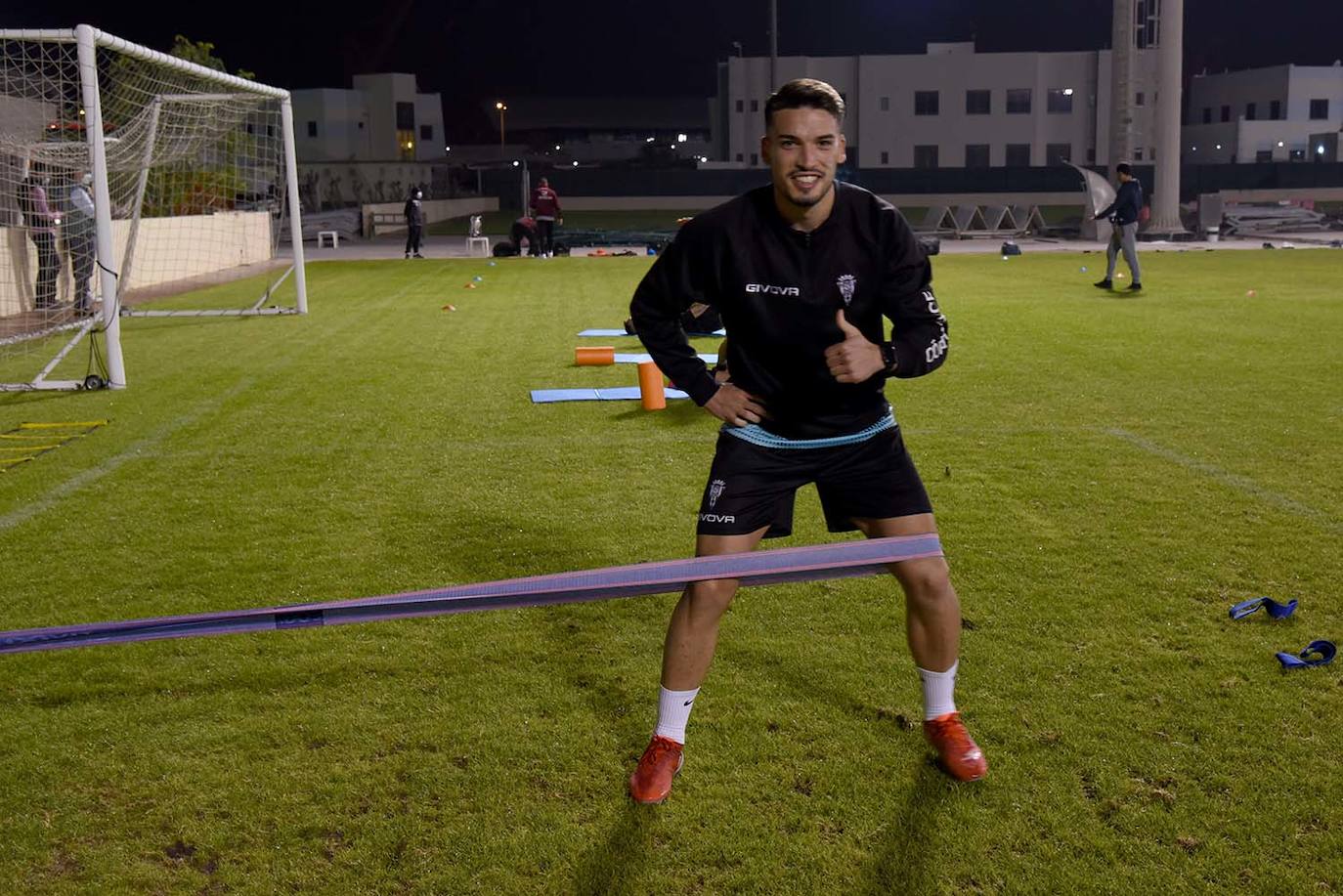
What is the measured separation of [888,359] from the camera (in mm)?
3707

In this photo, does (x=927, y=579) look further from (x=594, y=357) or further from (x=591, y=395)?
(x=594, y=357)

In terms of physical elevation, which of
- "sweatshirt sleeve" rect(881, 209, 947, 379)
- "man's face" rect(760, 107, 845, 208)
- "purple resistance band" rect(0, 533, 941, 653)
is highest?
"man's face" rect(760, 107, 845, 208)

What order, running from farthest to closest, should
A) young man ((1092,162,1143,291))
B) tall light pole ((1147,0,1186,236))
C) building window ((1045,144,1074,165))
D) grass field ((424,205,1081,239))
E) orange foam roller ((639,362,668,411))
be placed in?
building window ((1045,144,1074,165)) < grass field ((424,205,1081,239)) < tall light pole ((1147,0,1186,236)) < young man ((1092,162,1143,291)) < orange foam roller ((639,362,668,411))

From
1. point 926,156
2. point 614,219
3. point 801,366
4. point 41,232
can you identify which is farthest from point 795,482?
point 926,156

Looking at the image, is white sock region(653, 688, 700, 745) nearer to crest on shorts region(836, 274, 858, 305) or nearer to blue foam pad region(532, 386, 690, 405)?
crest on shorts region(836, 274, 858, 305)

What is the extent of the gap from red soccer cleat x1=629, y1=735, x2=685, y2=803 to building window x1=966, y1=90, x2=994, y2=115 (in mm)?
69089

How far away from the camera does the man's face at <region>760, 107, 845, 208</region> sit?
11.7 feet

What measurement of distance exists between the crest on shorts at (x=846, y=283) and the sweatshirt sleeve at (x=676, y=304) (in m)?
0.39

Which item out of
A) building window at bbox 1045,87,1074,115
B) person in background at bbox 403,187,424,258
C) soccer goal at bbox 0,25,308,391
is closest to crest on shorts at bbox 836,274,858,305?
soccer goal at bbox 0,25,308,391

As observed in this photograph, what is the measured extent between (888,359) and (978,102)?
69177 mm

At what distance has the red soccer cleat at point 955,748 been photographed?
377cm

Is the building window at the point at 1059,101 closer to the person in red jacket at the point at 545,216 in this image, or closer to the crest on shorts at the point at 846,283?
the person in red jacket at the point at 545,216

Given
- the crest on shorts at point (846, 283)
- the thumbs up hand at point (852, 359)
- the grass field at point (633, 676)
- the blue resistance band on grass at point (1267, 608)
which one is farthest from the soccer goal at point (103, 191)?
the blue resistance band on grass at point (1267, 608)

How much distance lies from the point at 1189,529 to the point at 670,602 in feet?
9.04
